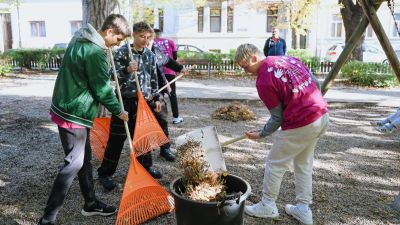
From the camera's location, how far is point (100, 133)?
174 inches

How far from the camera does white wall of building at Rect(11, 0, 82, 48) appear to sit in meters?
29.6

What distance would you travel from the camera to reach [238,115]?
297 inches

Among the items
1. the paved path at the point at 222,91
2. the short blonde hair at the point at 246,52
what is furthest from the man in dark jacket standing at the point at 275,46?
the short blonde hair at the point at 246,52

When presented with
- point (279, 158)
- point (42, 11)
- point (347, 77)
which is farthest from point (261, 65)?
point (42, 11)

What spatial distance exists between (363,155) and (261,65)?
3095 mm

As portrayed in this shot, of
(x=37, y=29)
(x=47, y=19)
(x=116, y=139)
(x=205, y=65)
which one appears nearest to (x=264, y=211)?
(x=116, y=139)

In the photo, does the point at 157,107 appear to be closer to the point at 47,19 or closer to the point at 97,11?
the point at 97,11

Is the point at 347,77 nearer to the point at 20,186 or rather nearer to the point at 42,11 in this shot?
the point at 20,186

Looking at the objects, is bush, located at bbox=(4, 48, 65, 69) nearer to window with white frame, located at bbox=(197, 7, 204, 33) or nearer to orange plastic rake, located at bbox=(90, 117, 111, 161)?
orange plastic rake, located at bbox=(90, 117, 111, 161)

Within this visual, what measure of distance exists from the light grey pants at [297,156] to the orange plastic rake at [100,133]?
1.86 metres

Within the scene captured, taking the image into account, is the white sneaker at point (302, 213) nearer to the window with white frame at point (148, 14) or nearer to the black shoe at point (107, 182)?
the black shoe at point (107, 182)

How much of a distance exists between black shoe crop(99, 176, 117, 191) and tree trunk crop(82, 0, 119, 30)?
89.2 inches

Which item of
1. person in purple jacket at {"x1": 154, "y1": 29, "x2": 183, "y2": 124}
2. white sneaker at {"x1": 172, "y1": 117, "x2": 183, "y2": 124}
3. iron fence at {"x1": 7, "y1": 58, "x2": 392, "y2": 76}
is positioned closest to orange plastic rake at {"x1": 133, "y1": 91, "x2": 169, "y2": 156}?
person in purple jacket at {"x1": 154, "y1": 29, "x2": 183, "y2": 124}

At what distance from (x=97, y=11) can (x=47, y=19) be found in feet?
88.7
